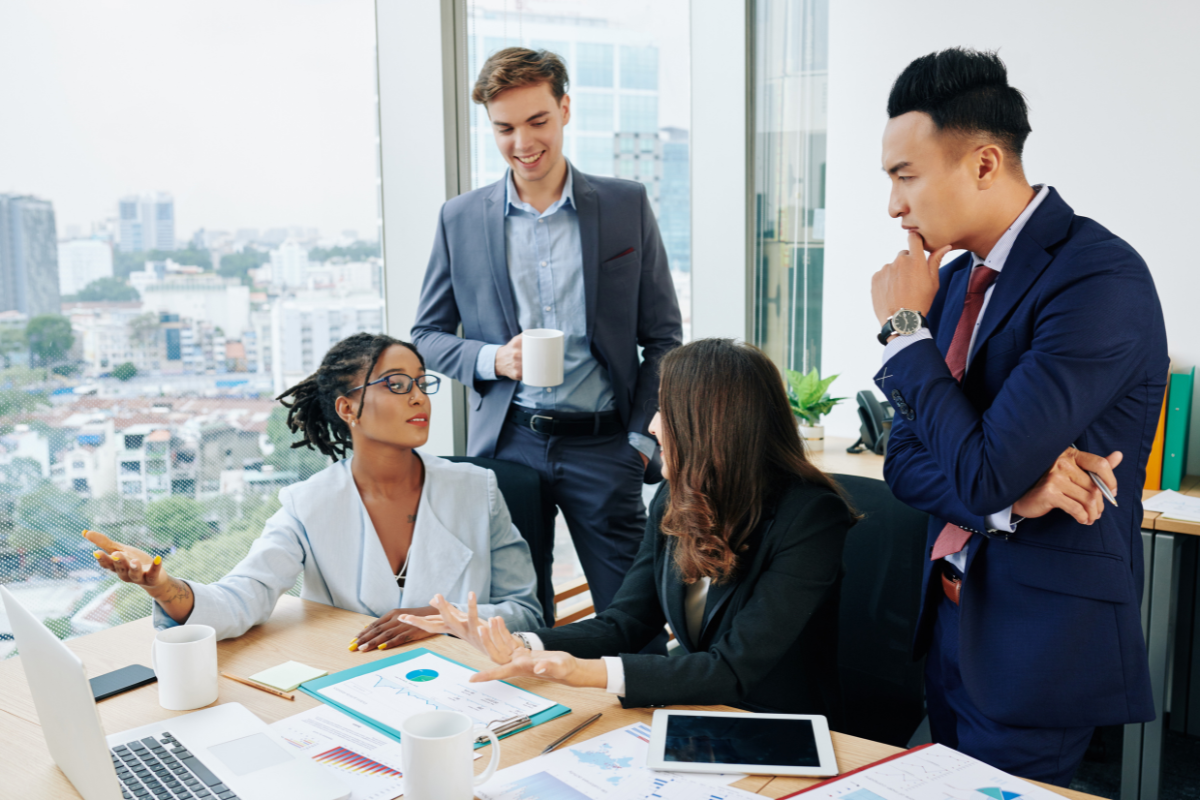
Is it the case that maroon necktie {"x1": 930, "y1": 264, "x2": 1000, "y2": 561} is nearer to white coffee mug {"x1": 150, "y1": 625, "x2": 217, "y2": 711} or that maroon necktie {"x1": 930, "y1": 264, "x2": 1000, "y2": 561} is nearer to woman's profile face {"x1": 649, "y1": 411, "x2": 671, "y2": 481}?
woman's profile face {"x1": 649, "y1": 411, "x2": 671, "y2": 481}

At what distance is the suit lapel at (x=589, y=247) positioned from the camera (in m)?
2.30

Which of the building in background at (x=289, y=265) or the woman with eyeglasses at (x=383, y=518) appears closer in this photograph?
the woman with eyeglasses at (x=383, y=518)

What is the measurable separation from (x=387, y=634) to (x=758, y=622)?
65 centimetres

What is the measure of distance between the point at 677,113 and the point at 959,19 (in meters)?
1.22

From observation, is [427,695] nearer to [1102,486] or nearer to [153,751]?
[153,751]

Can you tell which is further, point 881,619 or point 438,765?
point 881,619

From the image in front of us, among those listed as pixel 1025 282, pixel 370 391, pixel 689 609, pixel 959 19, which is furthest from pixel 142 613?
pixel 959 19

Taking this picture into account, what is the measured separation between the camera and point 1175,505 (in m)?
2.55

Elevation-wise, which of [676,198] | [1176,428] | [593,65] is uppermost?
[593,65]

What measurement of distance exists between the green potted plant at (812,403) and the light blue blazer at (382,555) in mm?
1743

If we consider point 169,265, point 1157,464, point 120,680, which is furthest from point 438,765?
point 1157,464

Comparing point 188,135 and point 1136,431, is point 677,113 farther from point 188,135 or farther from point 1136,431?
point 1136,431

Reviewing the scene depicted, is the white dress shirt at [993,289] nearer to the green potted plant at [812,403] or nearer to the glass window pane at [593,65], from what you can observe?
the green potted plant at [812,403]

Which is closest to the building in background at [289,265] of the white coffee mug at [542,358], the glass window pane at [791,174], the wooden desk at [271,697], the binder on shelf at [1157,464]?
the white coffee mug at [542,358]
